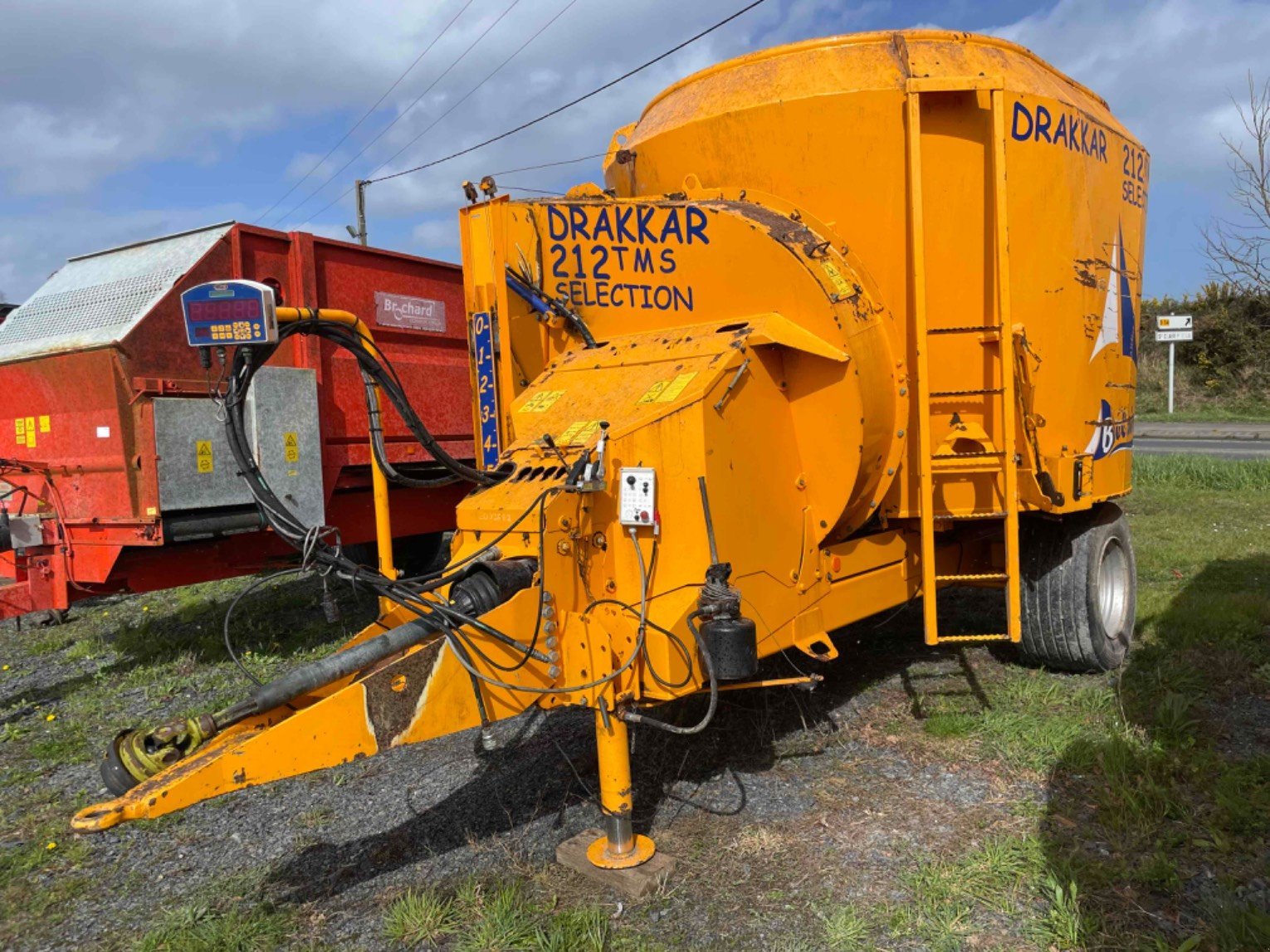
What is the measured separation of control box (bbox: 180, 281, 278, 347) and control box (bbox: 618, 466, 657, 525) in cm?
121

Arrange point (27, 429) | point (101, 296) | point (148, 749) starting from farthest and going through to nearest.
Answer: point (27, 429) → point (101, 296) → point (148, 749)

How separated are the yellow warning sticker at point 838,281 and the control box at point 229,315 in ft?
6.69

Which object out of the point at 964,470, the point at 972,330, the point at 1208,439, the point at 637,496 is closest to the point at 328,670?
Result: the point at 637,496

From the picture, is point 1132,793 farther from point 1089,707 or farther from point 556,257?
point 556,257

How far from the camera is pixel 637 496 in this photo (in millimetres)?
3025

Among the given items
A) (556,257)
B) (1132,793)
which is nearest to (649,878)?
(1132,793)

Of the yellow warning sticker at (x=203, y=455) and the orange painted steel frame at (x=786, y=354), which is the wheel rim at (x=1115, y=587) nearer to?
the orange painted steel frame at (x=786, y=354)

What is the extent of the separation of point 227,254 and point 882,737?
457cm

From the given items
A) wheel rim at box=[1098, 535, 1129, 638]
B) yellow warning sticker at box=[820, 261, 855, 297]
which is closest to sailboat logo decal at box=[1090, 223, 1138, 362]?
wheel rim at box=[1098, 535, 1129, 638]

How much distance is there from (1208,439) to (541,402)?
19865mm

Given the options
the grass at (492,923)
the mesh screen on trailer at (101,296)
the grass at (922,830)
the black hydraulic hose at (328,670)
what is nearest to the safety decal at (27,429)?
the mesh screen on trailer at (101,296)

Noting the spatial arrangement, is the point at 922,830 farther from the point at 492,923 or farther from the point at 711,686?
the point at 492,923

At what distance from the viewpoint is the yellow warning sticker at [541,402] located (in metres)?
3.64

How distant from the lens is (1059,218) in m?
4.17
